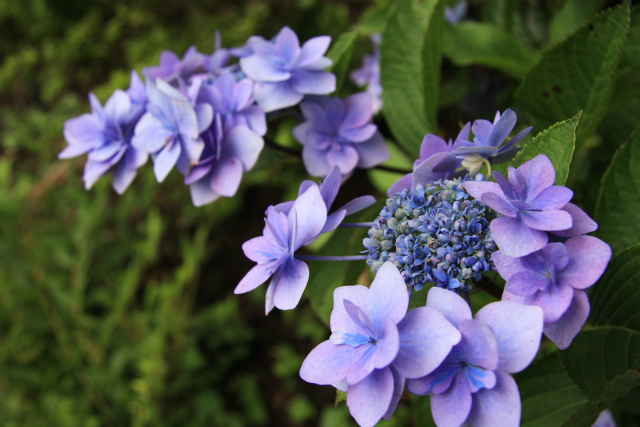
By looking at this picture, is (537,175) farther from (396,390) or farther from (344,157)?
(344,157)

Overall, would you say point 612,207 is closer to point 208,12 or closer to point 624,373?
point 624,373

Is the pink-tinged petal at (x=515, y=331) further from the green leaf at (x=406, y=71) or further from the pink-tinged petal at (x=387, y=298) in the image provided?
the green leaf at (x=406, y=71)

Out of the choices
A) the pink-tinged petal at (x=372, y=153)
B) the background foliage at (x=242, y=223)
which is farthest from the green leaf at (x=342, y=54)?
the pink-tinged petal at (x=372, y=153)

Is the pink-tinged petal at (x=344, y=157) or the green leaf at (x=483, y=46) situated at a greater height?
the green leaf at (x=483, y=46)

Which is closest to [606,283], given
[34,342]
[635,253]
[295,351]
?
[635,253]

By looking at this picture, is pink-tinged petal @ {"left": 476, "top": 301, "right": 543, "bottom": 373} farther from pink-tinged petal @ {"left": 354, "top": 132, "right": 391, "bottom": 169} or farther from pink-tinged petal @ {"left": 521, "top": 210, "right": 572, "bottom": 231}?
pink-tinged petal @ {"left": 354, "top": 132, "right": 391, "bottom": 169}

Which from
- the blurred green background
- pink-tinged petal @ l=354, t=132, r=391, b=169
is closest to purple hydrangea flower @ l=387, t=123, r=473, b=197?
pink-tinged petal @ l=354, t=132, r=391, b=169
